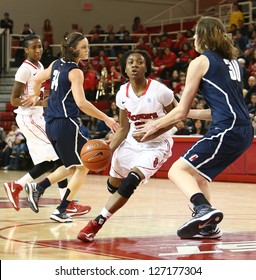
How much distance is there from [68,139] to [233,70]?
223cm

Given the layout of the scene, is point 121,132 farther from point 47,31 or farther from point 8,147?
point 47,31

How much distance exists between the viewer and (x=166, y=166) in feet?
51.8

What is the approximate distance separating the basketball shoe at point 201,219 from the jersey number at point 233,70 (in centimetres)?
109

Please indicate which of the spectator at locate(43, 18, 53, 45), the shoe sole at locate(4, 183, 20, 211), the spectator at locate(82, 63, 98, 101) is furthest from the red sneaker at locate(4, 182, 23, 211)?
the spectator at locate(43, 18, 53, 45)

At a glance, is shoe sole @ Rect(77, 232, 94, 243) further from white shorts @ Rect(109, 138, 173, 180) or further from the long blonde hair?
the long blonde hair

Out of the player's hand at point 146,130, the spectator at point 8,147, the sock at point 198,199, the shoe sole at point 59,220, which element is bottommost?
the spectator at point 8,147

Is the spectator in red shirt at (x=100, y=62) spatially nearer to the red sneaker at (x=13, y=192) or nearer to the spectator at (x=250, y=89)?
the spectator at (x=250, y=89)

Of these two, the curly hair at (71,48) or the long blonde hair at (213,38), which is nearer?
the long blonde hair at (213,38)

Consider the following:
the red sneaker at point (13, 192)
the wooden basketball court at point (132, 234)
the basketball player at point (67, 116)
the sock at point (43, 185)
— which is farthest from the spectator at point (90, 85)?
the basketball player at point (67, 116)

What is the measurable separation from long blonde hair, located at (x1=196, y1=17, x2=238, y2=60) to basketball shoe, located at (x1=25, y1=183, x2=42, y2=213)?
9.17 ft

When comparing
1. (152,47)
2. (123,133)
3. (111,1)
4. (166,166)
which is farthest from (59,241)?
(111,1)

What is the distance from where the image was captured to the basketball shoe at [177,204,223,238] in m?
5.91

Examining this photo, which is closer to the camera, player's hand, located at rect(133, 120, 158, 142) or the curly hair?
player's hand, located at rect(133, 120, 158, 142)

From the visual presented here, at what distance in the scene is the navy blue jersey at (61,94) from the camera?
7.67 m
